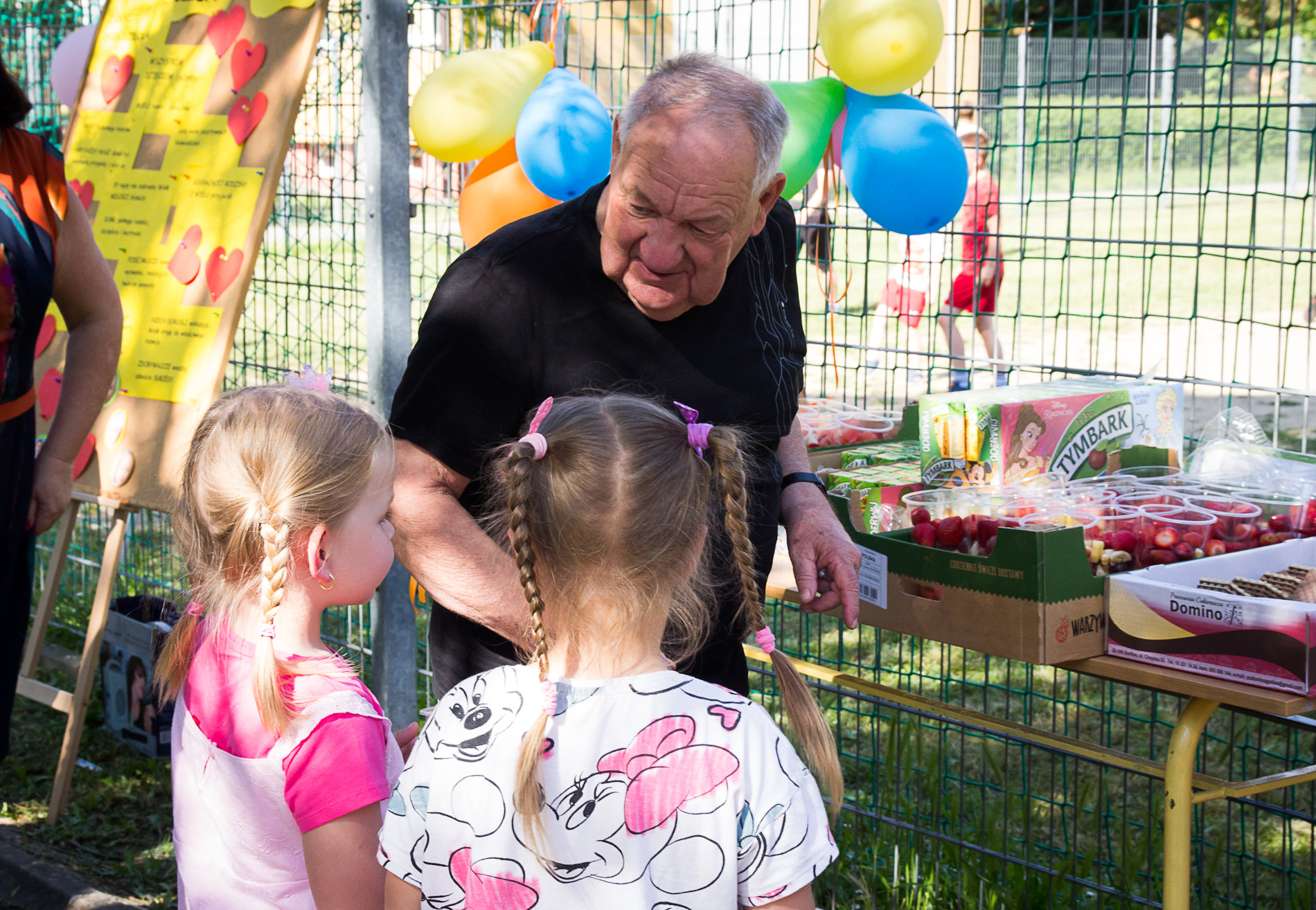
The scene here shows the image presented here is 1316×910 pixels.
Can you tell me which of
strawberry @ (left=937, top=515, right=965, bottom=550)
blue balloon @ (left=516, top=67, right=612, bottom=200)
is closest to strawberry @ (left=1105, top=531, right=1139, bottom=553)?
strawberry @ (left=937, top=515, right=965, bottom=550)

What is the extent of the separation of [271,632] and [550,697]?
41cm

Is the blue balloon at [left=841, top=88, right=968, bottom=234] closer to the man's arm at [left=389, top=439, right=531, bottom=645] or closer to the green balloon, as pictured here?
the green balloon

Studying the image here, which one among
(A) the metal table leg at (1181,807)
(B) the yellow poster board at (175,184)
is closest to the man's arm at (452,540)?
(A) the metal table leg at (1181,807)

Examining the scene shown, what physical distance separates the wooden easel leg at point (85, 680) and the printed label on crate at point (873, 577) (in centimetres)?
214

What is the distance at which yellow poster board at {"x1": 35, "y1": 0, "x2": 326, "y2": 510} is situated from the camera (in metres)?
2.94

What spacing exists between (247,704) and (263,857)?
0.21m

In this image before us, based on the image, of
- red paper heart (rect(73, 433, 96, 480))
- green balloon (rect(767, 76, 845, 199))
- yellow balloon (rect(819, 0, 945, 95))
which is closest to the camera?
yellow balloon (rect(819, 0, 945, 95))

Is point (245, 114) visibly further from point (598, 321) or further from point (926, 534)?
point (926, 534)

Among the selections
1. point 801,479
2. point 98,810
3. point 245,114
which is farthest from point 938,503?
point 98,810

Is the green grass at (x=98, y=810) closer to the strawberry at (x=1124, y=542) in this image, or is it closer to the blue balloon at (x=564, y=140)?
the blue balloon at (x=564, y=140)

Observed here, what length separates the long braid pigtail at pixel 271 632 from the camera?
140cm

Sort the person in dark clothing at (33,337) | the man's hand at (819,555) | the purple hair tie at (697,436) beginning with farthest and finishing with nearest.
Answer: the person in dark clothing at (33,337) < the man's hand at (819,555) < the purple hair tie at (697,436)

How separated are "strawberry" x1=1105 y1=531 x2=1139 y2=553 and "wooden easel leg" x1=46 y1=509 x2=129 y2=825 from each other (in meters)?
2.56

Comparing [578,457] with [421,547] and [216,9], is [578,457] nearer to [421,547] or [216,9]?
[421,547]
